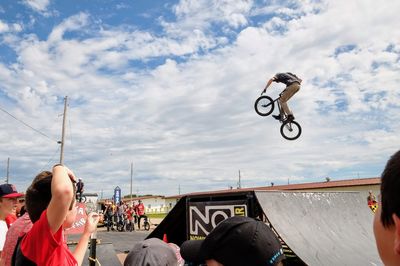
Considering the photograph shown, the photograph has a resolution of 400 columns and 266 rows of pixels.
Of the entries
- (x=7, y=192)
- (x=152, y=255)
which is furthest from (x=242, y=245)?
(x=7, y=192)

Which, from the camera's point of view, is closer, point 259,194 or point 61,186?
point 61,186

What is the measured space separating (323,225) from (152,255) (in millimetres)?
3186

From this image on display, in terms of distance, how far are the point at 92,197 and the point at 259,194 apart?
99.4 feet

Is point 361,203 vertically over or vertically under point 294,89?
under

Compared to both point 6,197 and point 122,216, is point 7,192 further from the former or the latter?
point 122,216

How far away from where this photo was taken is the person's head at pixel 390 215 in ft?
2.93

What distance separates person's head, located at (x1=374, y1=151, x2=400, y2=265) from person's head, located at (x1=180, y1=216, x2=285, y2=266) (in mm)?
478

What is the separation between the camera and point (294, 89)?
9.65 m

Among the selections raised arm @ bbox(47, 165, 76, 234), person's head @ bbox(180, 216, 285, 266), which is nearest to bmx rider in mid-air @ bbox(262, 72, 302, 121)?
raised arm @ bbox(47, 165, 76, 234)

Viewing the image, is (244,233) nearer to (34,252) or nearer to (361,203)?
(34,252)

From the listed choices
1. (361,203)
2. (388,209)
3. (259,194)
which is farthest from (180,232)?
(388,209)

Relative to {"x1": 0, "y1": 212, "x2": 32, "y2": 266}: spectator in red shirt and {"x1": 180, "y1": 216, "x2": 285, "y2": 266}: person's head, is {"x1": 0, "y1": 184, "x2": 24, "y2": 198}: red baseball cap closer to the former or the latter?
{"x1": 0, "y1": 212, "x2": 32, "y2": 266}: spectator in red shirt

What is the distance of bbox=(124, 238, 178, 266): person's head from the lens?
7.23ft

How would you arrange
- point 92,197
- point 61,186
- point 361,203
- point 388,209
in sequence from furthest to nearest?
1. point 92,197
2. point 361,203
3. point 61,186
4. point 388,209
